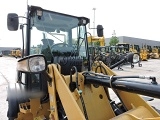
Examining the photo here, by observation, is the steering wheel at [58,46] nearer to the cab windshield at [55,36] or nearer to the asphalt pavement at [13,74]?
the cab windshield at [55,36]

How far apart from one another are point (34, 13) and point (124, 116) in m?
2.16

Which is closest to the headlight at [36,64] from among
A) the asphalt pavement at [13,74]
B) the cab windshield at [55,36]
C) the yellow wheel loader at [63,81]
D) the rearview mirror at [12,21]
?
the yellow wheel loader at [63,81]

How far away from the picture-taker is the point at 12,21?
3482 millimetres

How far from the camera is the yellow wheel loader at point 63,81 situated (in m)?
2.67

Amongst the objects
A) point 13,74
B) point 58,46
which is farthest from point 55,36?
point 13,74

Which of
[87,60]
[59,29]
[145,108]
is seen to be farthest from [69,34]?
[145,108]

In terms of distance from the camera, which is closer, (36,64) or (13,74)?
(36,64)

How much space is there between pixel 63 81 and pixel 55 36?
1.20 m

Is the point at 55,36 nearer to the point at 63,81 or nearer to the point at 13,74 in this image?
the point at 63,81

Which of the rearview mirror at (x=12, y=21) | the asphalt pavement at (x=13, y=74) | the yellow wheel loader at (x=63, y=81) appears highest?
the rearview mirror at (x=12, y=21)

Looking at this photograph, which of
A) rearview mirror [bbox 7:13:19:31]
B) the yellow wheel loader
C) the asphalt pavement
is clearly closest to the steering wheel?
the yellow wheel loader

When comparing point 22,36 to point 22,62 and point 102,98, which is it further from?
point 102,98

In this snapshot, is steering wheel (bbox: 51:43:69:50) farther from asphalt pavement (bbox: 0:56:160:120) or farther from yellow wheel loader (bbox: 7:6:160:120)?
asphalt pavement (bbox: 0:56:160:120)

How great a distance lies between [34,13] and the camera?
3.52m
